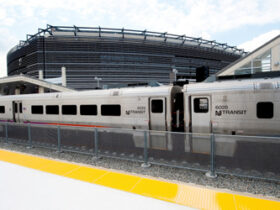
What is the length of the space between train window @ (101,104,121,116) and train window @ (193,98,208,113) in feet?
15.8

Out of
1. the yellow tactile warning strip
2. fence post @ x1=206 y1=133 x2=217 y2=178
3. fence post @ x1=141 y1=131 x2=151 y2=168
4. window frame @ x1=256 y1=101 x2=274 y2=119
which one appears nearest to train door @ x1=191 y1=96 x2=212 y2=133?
window frame @ x1=256 y1=101 x2=274 y2=119

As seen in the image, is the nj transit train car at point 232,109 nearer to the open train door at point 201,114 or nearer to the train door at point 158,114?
the open train door at point 201,114

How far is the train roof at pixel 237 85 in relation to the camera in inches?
296

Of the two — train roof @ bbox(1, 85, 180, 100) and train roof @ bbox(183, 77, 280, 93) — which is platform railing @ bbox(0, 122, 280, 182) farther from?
train roof @ bbox(1, 85, 180, 100)

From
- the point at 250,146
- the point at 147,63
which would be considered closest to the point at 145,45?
the point at 147,63

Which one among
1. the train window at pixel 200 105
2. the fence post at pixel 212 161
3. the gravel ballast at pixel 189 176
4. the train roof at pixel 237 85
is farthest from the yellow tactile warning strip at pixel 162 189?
the train roof at pixel 237 85

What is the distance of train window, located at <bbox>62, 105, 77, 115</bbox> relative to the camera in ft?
42.6

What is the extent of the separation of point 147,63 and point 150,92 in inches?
2797

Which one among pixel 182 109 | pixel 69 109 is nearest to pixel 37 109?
pixel 69 109

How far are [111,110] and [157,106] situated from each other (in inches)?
131

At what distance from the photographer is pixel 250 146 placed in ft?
18.1

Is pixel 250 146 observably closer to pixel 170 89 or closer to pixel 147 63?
pixel 170 89

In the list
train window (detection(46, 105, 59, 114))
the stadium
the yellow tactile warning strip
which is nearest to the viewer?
the yellow tactile warning strip

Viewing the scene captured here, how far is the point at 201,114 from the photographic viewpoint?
8.72m
